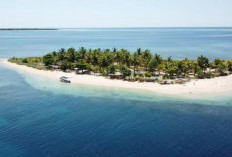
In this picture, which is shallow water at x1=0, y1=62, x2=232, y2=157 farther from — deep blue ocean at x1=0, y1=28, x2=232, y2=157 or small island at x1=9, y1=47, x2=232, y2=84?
small island at x1=9, y1=47, x2=232, y2=84

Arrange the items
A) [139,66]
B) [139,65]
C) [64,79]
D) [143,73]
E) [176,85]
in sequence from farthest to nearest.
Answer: [139,66], [139,65], [143,73], [64,79], [176,85]

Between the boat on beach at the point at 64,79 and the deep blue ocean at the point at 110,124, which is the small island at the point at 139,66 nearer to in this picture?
the boat on beach at the point at 64,79

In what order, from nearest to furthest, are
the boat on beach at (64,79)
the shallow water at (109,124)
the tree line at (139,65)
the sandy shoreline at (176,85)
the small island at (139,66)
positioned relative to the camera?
the shallow water at (109,124) → the sandy shoreline at (176,85) → the boat on beach at (64,79) → the small island at (139,66) → the tree line at (139,65)

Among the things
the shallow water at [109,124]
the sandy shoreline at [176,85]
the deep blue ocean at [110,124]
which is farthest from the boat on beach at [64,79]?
the shallow water at [109,124]

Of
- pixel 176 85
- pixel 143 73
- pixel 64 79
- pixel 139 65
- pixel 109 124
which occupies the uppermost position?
pixel 139 65

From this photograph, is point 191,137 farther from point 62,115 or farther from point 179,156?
point 62,115

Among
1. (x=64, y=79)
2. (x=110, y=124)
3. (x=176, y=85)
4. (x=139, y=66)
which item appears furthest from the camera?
(x=139, y=66)

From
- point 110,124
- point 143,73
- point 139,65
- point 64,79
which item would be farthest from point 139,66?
point 110,124

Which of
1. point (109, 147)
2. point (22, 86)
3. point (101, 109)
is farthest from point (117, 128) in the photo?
point (22, 86)

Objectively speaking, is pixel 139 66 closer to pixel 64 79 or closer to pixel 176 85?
pixel 176 85
